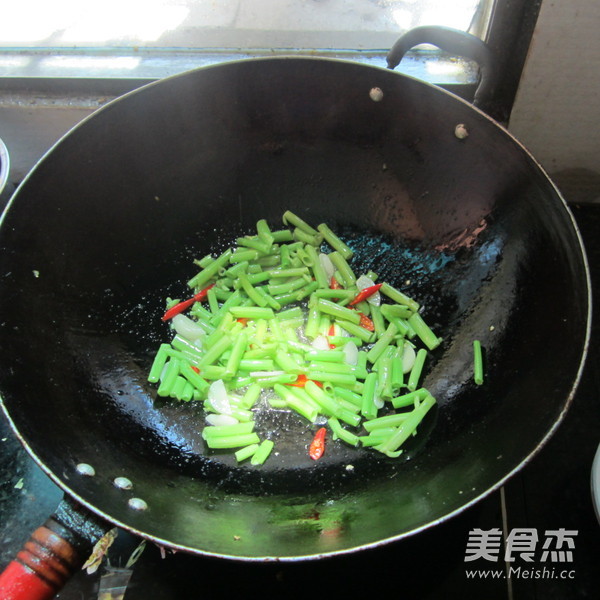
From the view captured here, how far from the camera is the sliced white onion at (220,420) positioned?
49.9 inches

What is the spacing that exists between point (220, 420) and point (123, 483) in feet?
0.90

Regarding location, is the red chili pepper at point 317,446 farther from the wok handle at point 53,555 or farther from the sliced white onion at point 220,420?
the wok handle at point 53,555

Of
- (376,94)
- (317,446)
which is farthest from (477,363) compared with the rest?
(376,94)


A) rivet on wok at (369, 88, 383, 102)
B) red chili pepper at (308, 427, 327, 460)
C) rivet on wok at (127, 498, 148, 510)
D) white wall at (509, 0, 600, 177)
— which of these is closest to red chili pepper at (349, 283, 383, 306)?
red chili pepper at (308, 427, 327, 460)

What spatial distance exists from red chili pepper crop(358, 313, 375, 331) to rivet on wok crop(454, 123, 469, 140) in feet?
1.70

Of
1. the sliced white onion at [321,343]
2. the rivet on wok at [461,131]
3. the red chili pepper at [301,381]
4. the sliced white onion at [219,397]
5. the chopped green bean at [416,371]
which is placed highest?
the rivet on wok at [461,131]

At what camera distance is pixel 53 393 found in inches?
44.4

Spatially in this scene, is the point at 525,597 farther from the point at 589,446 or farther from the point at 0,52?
the point at 0,52

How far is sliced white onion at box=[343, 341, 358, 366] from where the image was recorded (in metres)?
1.36

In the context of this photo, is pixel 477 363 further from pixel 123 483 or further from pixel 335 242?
pixel 123 483

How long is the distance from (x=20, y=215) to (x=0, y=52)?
2.90 feet

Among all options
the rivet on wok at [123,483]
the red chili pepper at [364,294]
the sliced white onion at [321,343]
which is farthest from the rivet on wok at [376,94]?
the rivet on wok at [123,483]

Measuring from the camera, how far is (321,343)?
55.4 inches

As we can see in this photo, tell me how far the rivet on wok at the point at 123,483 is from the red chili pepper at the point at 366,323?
697mm
